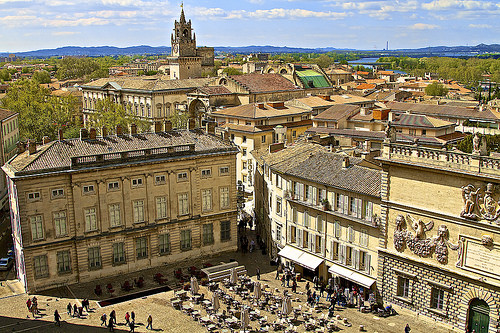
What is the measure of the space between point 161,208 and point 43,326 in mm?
15083

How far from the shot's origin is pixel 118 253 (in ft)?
158

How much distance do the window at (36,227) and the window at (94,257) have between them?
4.59 m

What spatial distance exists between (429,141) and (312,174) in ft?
100

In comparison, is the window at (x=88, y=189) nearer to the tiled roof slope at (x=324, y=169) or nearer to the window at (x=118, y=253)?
the window at (x=118, y=253)

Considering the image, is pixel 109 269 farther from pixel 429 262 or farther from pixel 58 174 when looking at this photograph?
pixel 429 262

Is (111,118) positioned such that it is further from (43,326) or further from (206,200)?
(43,326)

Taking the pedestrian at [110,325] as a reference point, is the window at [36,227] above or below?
above

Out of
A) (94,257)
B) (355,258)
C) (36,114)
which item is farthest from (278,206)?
(36,114)

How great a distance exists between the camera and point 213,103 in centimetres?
10056

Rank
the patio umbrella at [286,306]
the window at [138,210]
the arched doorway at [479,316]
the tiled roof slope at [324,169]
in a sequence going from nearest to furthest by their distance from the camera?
the arched doorway at [479,316] < the patio umbrella at [286,306] < the tiled roof slope at [324,169] < the window at [138,210]

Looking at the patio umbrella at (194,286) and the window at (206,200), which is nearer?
the patio umbrella at (194,286)

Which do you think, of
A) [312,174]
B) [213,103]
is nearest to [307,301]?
[312,174]

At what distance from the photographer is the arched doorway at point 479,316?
35.4 metres

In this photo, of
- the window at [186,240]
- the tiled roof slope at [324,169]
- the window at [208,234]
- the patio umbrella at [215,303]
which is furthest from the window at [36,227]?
the tiled roof slope at [324,169]
